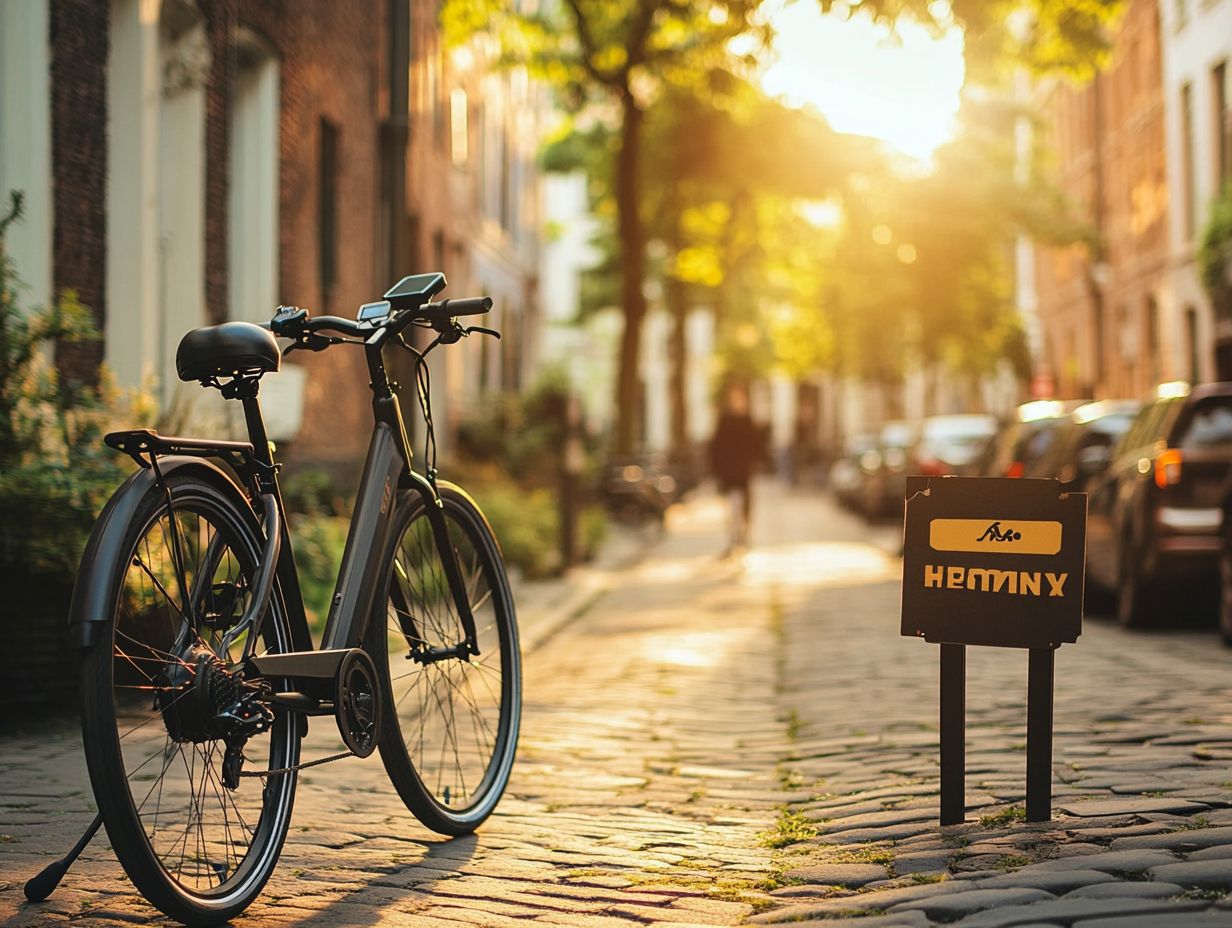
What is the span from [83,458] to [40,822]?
9.90 feet

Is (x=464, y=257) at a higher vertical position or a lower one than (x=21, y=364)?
higher

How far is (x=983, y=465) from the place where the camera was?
17.5 meters

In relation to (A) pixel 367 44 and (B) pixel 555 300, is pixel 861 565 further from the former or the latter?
(B) pixel 555 300

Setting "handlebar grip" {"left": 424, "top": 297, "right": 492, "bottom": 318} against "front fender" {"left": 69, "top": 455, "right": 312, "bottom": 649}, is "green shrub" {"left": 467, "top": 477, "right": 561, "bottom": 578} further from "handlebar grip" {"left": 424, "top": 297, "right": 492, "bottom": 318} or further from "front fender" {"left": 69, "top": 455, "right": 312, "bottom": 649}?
"front fender" {"left": 69, "top": 455, "right": 312, "bottom": 649}

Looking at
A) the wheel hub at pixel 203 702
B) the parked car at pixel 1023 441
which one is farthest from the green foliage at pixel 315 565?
the parked car at pixel 1023 441

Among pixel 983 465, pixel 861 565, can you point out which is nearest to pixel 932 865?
pixel 983 465

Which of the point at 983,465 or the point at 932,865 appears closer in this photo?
the point at 932,865

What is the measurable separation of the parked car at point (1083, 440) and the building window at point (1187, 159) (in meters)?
21.0

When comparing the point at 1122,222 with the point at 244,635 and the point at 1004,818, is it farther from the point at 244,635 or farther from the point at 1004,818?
the point at 244,635

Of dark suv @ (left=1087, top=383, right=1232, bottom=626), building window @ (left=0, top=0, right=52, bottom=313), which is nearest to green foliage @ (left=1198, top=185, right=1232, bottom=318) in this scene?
dark suv @ (left=1087, top=383, right=1232, bottom=626)

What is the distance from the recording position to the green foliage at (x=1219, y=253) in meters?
28.3

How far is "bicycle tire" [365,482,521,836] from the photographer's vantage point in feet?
15.6

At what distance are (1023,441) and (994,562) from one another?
11.8 meters

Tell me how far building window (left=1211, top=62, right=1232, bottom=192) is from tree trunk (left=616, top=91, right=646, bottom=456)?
11.8 metres
